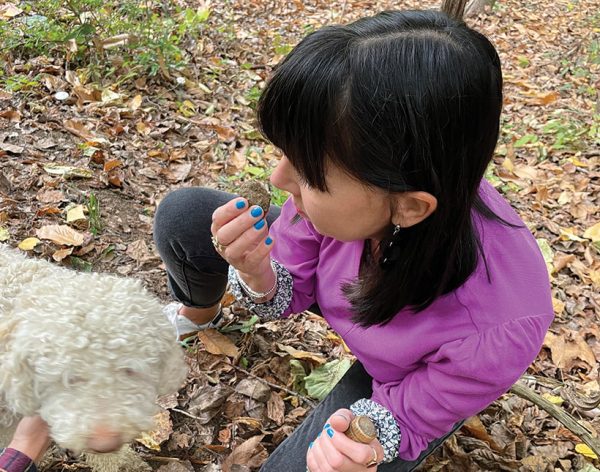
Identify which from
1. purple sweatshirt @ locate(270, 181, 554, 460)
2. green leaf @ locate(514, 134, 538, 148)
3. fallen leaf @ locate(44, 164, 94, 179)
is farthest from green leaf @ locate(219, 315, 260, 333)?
green leaf @ locate(514, 134, 538, 148)

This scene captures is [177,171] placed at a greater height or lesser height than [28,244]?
lesser

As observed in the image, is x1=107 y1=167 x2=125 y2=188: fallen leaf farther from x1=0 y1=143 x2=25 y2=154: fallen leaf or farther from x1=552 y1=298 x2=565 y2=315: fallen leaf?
x1=552 y1=298 x2=565 y2=315: fallen leaf

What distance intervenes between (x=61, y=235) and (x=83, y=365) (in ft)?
4.87

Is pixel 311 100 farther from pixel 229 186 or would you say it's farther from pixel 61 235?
pixel 229 186

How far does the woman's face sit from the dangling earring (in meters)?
0.03

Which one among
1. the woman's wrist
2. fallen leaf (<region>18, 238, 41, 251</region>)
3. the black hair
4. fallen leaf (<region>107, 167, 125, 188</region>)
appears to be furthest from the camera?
fallen leaf (<region>107, 167, 125, 188</region>)

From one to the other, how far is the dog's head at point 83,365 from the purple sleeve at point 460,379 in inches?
30.7

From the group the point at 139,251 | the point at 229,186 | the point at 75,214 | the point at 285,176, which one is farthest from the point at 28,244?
the point at 285,176

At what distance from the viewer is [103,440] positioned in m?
1.37

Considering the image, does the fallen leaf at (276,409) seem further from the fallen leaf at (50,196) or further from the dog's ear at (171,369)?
the fallen leaf at (50,196)

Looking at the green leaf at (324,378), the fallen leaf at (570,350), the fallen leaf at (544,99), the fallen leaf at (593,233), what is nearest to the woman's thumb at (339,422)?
the green leaf at (324,378)

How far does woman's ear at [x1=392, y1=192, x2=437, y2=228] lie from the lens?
1215mm

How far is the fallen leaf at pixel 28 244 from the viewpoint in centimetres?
258

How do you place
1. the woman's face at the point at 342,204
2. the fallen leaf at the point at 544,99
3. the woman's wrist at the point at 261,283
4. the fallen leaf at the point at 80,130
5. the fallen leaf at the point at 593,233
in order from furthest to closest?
the fallen leaf at the point at 544,99, the fallen leaf at the point at 80,130, the fallen leaf at the point at 593,233, the woman's wrist at the point at 261,283, the woman's face at the point at 342,204
